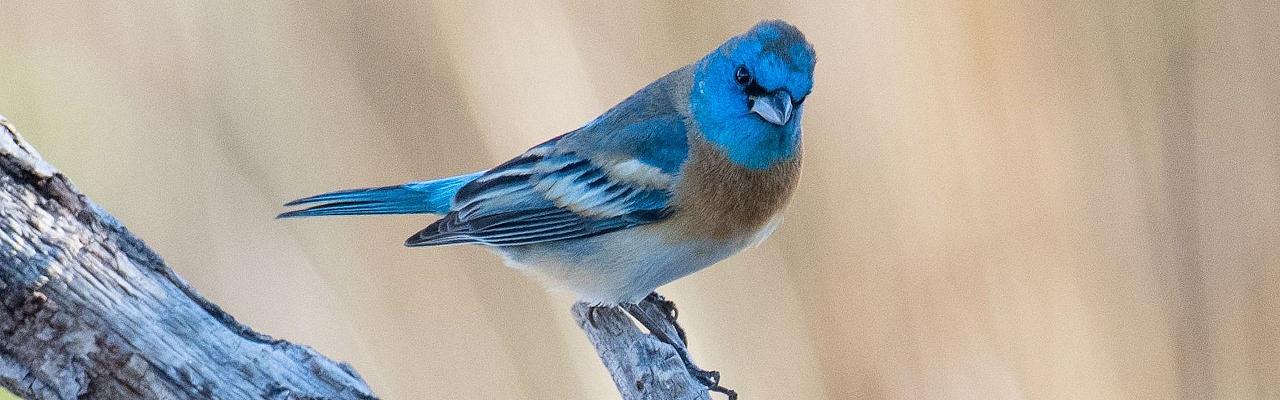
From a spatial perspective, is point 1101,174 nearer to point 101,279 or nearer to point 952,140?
point 952,140

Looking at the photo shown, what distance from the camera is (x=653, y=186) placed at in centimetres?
311

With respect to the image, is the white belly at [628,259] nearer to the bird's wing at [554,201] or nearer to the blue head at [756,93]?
the bird's wing at [554,201]

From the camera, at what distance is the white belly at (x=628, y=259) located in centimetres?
301

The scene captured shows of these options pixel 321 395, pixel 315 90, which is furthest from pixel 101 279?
pixel 315 90

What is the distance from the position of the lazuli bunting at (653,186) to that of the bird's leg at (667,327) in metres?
0.10

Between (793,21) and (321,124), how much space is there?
1568 millimetres

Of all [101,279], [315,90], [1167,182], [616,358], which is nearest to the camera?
[101,279]

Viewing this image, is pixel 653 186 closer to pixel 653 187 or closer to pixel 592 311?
Result: pixel 653 187

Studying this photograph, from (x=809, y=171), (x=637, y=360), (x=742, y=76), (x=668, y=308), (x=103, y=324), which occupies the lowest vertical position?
(x=103, y=324)

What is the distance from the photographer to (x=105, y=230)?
6.63ft

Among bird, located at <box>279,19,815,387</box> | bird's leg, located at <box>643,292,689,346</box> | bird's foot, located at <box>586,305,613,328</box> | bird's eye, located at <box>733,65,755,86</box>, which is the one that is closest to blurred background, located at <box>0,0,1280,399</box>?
bird's leg, located at <box>643,292,689,346</box>

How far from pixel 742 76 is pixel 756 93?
6cm

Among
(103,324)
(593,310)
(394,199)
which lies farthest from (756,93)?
(103,324)

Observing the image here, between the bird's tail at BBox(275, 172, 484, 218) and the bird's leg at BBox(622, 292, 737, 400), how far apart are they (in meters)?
0.62
